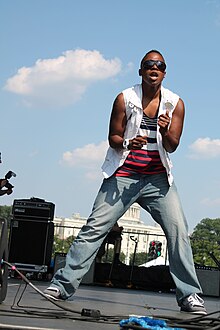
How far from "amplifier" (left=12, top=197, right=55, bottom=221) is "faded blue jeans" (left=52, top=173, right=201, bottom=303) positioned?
20.7 feet

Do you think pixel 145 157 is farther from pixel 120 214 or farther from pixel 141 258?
pixel 141 258

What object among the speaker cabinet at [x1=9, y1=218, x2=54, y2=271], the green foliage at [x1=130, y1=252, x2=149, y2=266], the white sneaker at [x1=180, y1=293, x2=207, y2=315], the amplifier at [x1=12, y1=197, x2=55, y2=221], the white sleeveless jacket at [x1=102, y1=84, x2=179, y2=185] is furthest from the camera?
the green foliage at [x1=130, y1=252, x2=149, y2=266]

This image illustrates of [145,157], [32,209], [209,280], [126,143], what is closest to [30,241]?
[32,209]

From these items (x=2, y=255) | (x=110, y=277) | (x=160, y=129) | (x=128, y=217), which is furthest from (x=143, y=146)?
(x=128, y=217)

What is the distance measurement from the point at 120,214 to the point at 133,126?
1.94 ft

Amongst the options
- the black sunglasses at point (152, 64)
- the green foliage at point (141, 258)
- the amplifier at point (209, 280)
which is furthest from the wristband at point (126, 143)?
the green foliage at point (141, 258)

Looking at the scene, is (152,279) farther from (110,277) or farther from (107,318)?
(107,318)

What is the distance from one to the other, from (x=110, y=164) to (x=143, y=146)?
0.26 metres

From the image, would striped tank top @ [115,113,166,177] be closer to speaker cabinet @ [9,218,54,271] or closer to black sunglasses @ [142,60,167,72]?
black sunglasses @ [142,60,167,72]

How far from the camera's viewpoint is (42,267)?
10.3 meters

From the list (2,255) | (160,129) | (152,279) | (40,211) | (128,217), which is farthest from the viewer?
(128,217)

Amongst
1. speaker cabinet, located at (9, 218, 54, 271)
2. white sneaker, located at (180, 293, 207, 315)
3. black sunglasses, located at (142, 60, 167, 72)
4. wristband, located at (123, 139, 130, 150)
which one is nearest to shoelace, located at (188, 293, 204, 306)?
white sneaker, located at (180, 293, 207, 315)

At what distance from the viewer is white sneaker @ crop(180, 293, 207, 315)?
14.0 ft

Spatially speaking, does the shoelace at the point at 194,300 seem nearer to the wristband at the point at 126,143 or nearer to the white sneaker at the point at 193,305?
the white sneaker at the point at 193,305
